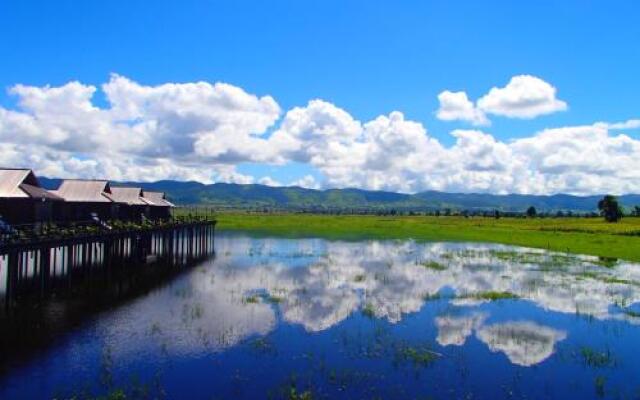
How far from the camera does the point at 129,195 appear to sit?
66375mm

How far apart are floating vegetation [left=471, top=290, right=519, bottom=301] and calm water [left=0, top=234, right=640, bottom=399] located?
0.21 m

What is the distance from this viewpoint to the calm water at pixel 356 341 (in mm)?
20859

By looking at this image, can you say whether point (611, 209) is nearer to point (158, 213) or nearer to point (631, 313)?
point (631, 313)

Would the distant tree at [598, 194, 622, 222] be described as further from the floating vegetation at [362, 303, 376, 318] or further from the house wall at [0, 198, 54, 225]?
the house wall at [0, 198, 54, 225]

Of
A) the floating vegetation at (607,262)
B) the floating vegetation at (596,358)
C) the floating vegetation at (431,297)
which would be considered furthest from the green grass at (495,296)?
the floating vegetation at (607,262)

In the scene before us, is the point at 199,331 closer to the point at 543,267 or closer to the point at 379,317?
the point at 379,317

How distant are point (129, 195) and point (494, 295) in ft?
151

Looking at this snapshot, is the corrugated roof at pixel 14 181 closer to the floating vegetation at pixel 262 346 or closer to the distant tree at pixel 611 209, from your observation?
the floating vegetation at pixel 262 346

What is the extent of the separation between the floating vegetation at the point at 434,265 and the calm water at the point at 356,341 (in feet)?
18.1

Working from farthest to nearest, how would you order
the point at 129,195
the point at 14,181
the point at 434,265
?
the point at 129,195 < the point at 434,265 < the point at 14,181

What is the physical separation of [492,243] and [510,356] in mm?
64610

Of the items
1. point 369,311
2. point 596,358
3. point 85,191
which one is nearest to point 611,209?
point 369,311

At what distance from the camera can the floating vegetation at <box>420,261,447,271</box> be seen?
2156 inches

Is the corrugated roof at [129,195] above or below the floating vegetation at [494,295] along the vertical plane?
above
